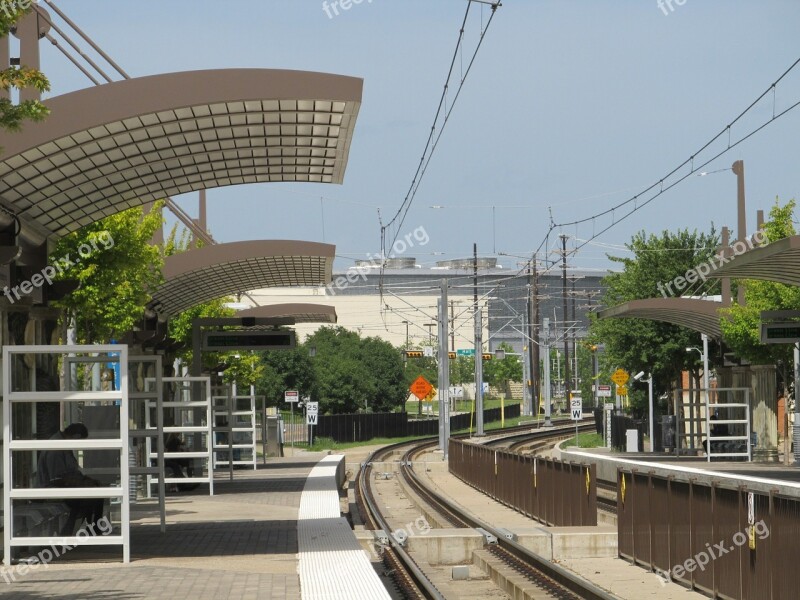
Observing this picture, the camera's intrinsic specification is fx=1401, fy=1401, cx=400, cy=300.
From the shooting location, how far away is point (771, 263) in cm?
2250

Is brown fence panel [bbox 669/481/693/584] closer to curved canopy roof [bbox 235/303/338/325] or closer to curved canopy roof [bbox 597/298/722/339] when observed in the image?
curved canopy roof [bbox 235/303/338/325]

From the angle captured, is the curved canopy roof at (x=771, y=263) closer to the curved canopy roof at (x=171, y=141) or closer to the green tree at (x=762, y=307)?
the curved canopy roof at (x=171, y=141)

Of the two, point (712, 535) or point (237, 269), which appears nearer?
point (712, 535)

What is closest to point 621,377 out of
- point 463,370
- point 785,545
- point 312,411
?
point 312,411

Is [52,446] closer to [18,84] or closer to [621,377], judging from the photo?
[18,84]

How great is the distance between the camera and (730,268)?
2372cm

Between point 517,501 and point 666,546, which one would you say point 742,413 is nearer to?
point 517,501

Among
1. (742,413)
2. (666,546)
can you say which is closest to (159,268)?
(666,546)

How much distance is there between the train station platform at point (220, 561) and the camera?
39.2 feet

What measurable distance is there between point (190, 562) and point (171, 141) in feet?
14.8

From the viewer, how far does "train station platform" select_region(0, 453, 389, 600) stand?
11953mm

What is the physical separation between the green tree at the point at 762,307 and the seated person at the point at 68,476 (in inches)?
938

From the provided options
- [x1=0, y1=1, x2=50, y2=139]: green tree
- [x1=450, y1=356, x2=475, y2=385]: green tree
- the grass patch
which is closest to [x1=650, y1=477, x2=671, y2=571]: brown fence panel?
[x1=0, y1=1, x2=50, y2=139]: green tree

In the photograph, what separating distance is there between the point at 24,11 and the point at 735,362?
100 ft
